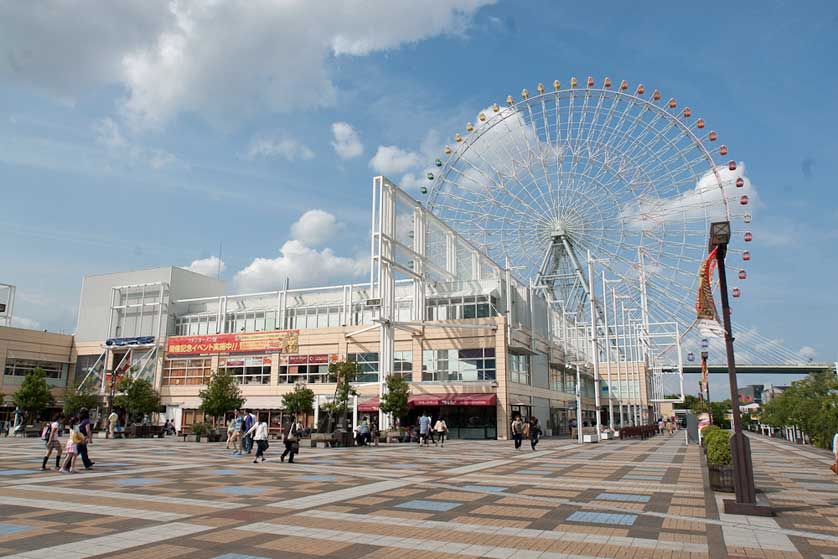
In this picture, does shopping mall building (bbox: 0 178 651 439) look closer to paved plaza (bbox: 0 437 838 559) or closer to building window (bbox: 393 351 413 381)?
building window (bbox: 393 351 413 381)

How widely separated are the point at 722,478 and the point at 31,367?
72957 millimetres

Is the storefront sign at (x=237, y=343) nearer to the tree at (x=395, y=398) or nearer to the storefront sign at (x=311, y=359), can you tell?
the storefront sign at (x=311, y=359)

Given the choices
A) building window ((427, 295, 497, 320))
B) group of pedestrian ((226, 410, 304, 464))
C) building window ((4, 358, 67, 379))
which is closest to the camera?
group of pedestrian ((226, 410, 304, 464))

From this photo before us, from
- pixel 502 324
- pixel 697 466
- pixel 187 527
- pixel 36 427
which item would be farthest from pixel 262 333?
pixel 187 527

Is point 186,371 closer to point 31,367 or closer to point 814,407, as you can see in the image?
point 31,367

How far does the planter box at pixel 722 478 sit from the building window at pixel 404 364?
37.8 metres

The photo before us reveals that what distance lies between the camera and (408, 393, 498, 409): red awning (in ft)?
154

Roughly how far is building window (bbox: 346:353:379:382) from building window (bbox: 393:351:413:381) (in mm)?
2420

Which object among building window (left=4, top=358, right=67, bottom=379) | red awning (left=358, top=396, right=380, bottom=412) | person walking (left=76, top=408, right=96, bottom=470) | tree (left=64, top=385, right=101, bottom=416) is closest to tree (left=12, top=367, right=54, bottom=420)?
tree (left=64, top=385, right=101, bottom=416)

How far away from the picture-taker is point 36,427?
4666 centimetres

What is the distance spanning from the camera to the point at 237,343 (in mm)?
61156

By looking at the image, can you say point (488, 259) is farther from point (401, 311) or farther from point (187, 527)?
point (187, 527)

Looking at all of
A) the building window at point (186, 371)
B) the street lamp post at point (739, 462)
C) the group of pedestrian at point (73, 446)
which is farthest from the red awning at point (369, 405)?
the street lamp post at point (739, 462)

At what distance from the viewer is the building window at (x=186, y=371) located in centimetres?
6303
